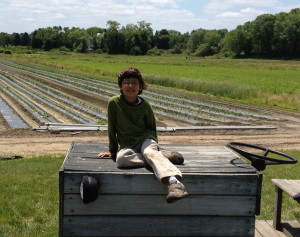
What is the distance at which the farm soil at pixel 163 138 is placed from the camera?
11.8m

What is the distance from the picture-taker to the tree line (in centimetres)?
9819

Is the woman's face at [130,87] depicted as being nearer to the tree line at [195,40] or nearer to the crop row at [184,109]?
the crop row at [184,109]

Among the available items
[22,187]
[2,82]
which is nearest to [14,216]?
[22,187]

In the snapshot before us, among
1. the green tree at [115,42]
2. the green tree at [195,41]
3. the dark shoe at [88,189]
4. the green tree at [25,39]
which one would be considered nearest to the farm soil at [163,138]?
the dark shoe at [88,189]

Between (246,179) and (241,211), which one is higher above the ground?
(246,179)

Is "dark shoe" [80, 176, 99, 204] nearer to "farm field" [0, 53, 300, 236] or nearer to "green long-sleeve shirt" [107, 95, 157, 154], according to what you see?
"green long-sleeve shirt" [107, 95, 157, 154]

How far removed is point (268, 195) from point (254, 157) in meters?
2.85

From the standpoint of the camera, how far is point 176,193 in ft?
10.6

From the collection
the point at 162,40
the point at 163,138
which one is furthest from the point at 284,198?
the point at 162,40

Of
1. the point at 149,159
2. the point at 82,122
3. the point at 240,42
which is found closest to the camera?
the point at 149,159

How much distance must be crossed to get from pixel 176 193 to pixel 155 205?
0.34 m

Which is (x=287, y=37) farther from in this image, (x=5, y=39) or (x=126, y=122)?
(x=5, y=39)

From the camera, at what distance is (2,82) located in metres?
30.4

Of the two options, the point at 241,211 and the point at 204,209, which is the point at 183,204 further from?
the point at 241,211
